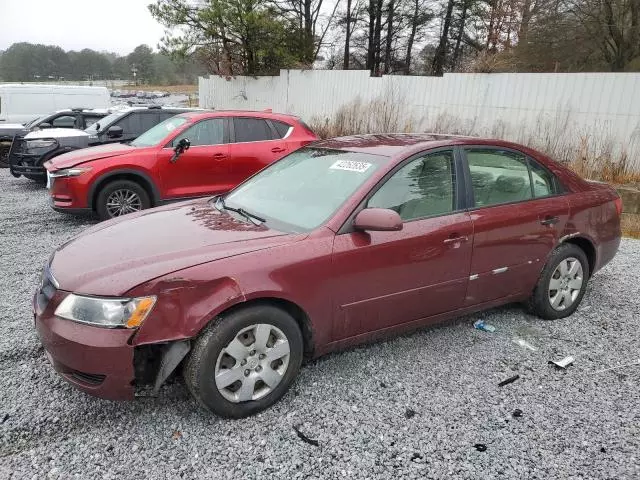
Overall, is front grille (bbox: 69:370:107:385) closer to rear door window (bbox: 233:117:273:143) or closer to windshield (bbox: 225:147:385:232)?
windshield (bbox: 225:147:385:232)

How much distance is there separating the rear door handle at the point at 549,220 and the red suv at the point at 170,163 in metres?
4.86

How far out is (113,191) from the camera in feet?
Result: 22.7

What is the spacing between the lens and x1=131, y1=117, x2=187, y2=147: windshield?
287 inches

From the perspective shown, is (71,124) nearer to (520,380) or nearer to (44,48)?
(520,380)

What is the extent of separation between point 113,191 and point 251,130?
91.0 inches

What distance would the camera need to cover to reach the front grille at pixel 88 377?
253cm

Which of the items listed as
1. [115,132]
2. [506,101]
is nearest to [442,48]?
[506,101]

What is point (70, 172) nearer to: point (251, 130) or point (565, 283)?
point (251, 130)

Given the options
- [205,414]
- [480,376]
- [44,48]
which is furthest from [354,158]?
[44,48]

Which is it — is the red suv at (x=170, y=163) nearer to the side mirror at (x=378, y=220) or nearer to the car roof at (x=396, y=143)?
the car roof at (x=396, y=143)

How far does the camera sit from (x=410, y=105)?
526 inches

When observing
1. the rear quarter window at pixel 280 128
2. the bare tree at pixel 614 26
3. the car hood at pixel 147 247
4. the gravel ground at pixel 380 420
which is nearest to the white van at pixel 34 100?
the rear quarter window at pixel 280 128

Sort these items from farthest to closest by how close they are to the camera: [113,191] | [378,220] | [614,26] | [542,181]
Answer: [614,26], [113,191], [542,181], [378,220]

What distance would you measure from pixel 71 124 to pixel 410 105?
337 inches
